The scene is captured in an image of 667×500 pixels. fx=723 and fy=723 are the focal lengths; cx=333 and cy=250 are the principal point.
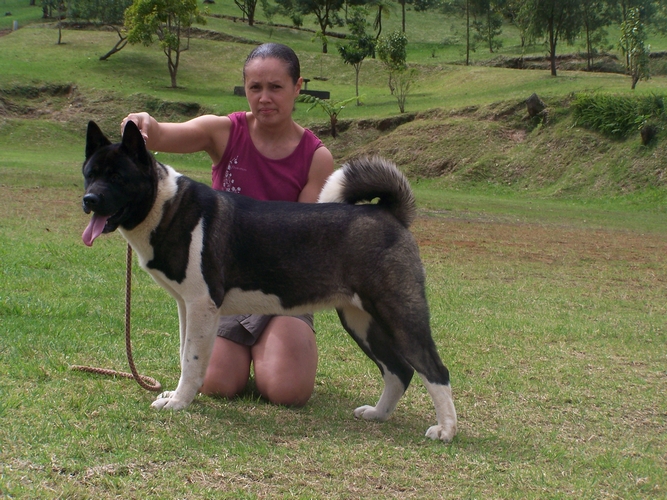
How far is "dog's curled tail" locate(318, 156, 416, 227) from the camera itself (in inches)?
197

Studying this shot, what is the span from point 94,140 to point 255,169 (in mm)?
1430

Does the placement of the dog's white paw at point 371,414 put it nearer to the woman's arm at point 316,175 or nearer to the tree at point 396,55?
the woman's arm at point 316,175

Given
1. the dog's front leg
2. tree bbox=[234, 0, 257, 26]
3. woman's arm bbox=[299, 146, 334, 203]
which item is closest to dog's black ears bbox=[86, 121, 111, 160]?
the dog's front leg

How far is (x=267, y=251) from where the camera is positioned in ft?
16.2

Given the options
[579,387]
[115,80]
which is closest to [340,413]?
[579,387]

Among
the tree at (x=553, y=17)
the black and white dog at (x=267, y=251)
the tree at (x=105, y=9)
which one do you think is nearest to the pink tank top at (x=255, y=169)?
the black and white dog at (x=267, y=251)

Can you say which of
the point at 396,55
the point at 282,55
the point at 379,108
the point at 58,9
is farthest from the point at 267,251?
the point at 58,9

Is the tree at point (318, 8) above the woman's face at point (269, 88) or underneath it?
above

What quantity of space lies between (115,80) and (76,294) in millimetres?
39294

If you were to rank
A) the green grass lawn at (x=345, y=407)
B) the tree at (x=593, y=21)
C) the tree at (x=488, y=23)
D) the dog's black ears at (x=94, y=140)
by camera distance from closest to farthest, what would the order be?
the green grass lawn at (x=345, y=407), the dog's black ears at (x=94, y=140), the tree at (x=593, y=21), the tree at (x=488, y=23)

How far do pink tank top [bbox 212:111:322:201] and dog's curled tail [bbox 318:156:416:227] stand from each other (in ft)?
2.33

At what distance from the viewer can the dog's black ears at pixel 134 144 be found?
14.9ft

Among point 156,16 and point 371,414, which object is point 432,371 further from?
point 156,16

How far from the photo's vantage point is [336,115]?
37562mm
